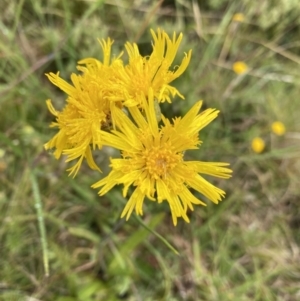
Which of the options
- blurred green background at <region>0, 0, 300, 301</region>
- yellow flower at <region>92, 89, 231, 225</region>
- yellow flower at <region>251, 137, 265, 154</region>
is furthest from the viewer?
yellow flower at <region>251, 137, 265, 154</region>

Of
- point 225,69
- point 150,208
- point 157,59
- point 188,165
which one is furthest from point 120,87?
point 225,69

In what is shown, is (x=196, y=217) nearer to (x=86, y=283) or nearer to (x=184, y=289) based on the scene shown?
(x=184, y=289)

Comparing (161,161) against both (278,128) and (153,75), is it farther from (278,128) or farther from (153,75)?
(278,128)

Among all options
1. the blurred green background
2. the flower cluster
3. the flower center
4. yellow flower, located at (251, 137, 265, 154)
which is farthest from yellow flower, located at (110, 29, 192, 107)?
yellow flower, located at (251, 137, 265, 154)

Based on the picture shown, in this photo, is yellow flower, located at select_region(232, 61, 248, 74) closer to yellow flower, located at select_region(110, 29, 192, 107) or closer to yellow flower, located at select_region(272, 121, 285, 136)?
yellow flower, located at select_region(272, 121, 285, 136)

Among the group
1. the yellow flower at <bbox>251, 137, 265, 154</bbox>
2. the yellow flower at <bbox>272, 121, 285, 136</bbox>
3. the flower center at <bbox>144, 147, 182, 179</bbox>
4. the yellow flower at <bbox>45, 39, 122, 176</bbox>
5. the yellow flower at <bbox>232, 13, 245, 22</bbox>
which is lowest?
the yellow flower at <bbox>251, 137, 265, 154</bbox>

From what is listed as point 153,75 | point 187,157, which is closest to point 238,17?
point 187,157

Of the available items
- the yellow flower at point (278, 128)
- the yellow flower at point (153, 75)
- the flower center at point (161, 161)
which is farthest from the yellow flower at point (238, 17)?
the flower center at point (161, 161)

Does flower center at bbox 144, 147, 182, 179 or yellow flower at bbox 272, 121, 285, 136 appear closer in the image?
flower center at bbox 144, 147, 182, 179

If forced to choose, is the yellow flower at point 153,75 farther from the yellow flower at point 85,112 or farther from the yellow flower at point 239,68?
the yellow flower at point 239,68
